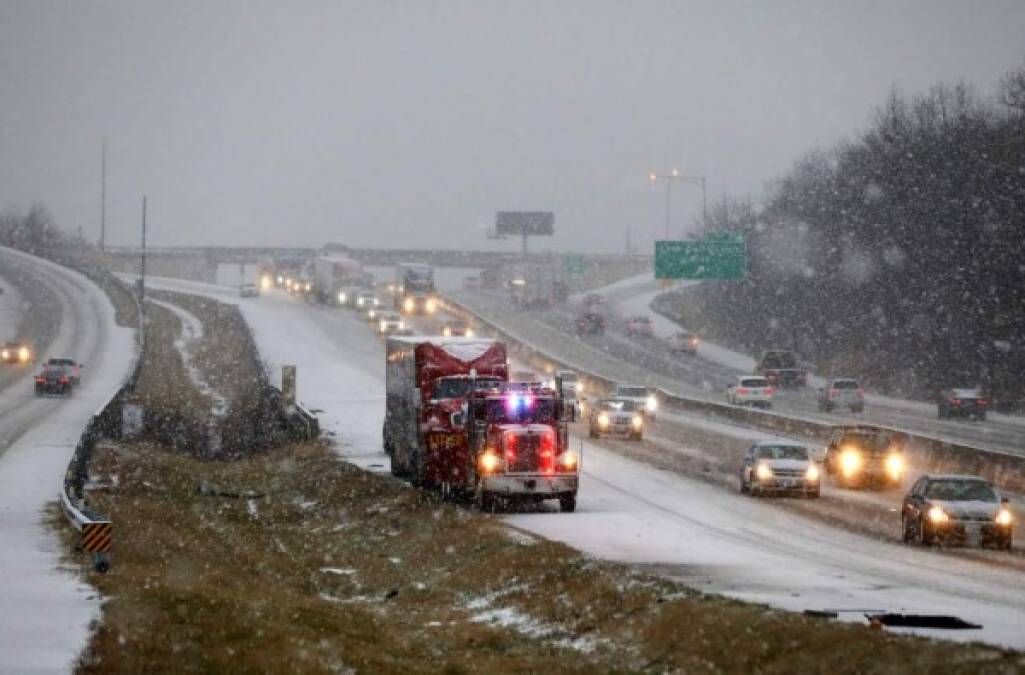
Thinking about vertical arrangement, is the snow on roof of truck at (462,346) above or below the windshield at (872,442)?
above

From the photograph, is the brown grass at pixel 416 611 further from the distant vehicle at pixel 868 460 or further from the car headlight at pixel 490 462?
the distant vehicle at pixel 868 460

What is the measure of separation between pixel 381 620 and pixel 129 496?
20635mm

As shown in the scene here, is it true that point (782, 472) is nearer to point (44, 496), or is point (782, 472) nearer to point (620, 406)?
point (44, 496)

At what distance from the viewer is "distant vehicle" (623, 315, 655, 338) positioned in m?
140

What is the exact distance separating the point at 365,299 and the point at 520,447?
98.3 metres

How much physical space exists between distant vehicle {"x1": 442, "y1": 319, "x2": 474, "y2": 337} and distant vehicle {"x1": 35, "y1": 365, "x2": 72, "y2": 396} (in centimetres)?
3428

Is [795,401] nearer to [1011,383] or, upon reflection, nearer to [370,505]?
[1011,383]

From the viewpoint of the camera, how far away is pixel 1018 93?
88.7 metres

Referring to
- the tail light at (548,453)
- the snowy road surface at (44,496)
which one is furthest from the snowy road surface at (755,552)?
the snowy road surface at (44,496)

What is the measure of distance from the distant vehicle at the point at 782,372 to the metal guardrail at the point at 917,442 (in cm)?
1249

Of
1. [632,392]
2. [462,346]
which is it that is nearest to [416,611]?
[462,346]

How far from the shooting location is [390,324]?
118m

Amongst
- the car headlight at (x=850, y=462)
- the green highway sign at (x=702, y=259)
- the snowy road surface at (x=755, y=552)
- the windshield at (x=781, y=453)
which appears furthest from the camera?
the green highway sign at (x=702, y=259)

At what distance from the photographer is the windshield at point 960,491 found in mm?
32094
